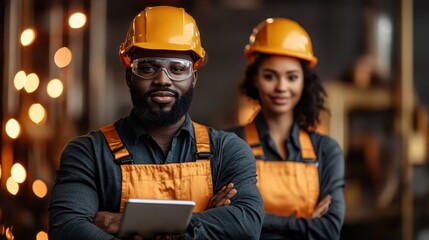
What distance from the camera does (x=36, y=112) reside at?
25.9 feet

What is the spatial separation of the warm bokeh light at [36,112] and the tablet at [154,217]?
4.31 metres

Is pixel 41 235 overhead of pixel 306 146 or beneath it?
beneath

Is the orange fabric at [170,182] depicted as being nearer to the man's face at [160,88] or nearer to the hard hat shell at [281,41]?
the man's face at [160,88]

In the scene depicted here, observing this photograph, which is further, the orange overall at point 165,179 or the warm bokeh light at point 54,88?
the warm bokeh light at point 54,88

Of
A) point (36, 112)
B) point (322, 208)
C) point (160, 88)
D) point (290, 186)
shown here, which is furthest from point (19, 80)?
point (160, 88)

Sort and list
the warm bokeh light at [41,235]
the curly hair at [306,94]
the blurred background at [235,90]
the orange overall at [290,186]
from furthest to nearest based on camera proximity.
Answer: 1. the blurred background at [235,90]
2. the warm bokeh light at [41,235]
3. the curly hair at [306,94]
4. the orange overall at [290,186]

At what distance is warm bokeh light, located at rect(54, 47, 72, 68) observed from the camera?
8625 millimetres

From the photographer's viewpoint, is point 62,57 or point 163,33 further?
point 62,57

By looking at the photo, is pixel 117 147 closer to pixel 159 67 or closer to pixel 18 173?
pixel 159 67

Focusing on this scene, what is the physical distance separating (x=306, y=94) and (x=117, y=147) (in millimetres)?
1565

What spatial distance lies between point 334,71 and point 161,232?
776cm

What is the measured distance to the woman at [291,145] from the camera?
4531mm

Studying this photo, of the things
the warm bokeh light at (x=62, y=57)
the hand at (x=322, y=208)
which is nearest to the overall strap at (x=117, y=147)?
the hand at (x=322, y=208)

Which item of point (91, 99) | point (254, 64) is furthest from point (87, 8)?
point (254, 64)
